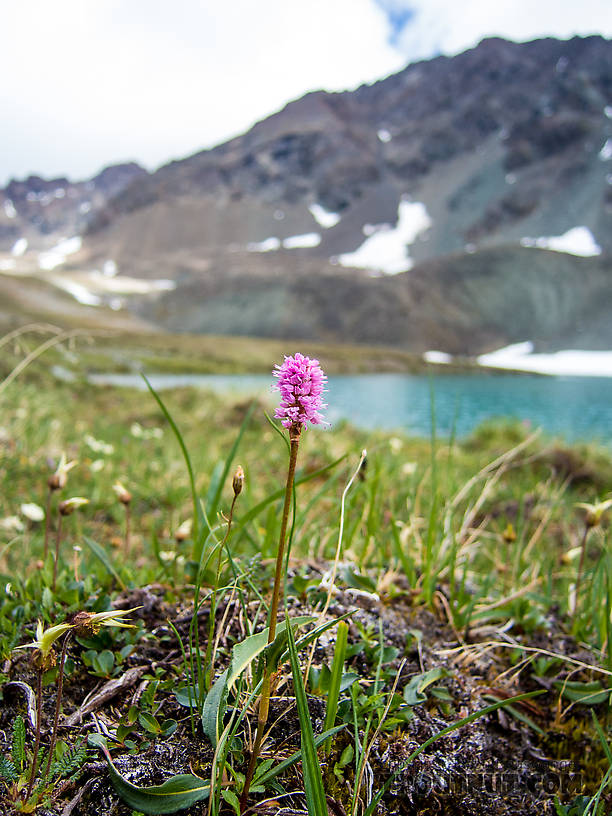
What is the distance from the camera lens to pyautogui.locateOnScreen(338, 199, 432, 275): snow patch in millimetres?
155875

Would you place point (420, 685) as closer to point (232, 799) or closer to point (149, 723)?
point (232, 799)

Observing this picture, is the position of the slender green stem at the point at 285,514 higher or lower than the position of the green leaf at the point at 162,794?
higher

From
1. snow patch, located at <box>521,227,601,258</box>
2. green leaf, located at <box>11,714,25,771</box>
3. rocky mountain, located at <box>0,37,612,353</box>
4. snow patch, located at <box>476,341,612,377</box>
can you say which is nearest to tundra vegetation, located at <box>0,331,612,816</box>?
green leaf, located at <box>11,714,25,771</box>

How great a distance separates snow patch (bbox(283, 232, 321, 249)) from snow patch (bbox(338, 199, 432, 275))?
18503mm

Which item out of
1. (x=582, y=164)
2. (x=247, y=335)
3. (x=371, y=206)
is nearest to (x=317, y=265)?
(x=247, y=335)

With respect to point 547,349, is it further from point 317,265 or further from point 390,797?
point 390,797

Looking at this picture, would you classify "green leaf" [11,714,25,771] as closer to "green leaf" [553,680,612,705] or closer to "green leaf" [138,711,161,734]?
"green leaf" [138,711,161,734]

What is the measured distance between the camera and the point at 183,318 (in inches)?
4956

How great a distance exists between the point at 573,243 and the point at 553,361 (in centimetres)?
5564

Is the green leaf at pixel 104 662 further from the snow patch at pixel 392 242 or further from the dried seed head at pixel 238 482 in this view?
the snow patch at pixel 392 242

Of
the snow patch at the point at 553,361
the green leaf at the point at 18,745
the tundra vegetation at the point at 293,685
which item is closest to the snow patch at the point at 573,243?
the snow patch at the point at 553,361

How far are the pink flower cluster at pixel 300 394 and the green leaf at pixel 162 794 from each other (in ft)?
2.40

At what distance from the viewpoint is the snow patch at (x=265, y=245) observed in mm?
187087

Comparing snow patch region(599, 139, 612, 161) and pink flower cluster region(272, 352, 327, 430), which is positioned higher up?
snow patch region(599, 139, 612, 161)
